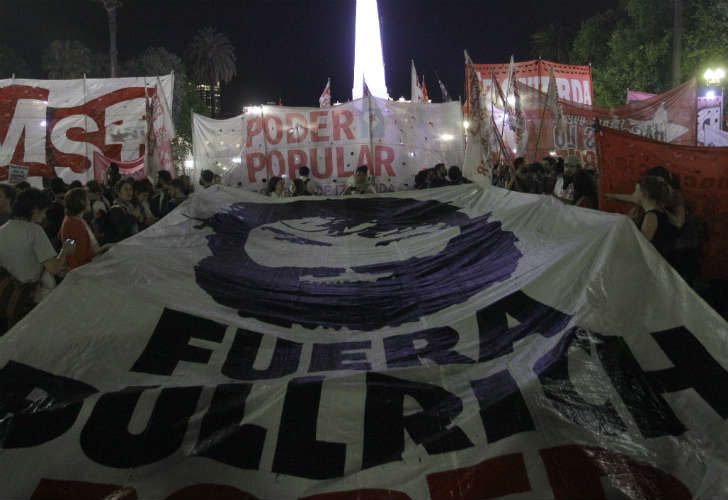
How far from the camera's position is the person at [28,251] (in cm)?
431

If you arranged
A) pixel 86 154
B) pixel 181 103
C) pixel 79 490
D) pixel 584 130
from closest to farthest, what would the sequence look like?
1. pixel 79 490
2. pixel 584 130
3. pixel 86 154
4. pixel 181 103

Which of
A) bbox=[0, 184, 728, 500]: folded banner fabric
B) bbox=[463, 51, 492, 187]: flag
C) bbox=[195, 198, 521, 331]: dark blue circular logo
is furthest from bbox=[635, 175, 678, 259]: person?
bbox=[463, 51, 492, 187]: flag

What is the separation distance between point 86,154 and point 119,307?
980cm

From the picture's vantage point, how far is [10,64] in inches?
1391

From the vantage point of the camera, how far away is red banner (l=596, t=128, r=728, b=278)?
5.32 m

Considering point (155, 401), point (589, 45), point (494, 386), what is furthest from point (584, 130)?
point (589, 45)

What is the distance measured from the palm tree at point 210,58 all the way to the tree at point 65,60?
2235 cm

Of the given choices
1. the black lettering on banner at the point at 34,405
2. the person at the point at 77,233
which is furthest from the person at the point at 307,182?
the black lettering on banner at the point at 34,405

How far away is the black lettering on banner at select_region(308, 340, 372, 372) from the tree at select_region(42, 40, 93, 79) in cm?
3737

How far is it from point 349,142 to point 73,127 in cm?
545

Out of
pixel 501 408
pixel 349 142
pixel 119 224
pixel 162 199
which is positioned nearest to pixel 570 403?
pixel 501 408

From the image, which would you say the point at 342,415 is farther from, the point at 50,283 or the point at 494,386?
the point at 50,283

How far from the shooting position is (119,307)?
3.49 metres

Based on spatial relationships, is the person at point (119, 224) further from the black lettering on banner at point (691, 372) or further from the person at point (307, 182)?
the black lettering on banner at point (691, 372)
